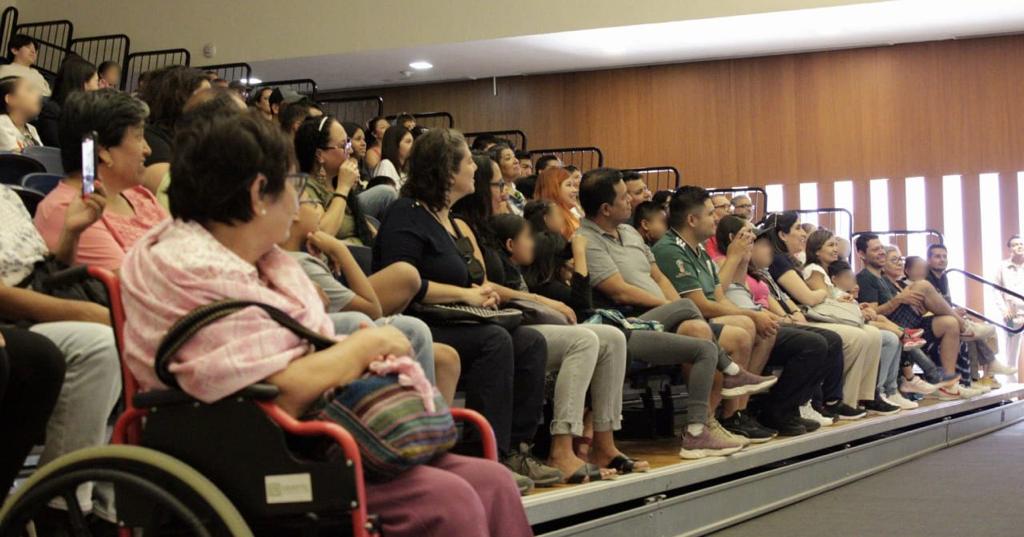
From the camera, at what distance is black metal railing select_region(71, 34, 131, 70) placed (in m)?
12.8

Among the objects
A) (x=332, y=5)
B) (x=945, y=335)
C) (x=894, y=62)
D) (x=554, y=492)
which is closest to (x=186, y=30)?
(x=332, y=5)

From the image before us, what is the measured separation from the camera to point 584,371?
404 cm

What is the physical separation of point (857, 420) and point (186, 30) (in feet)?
29.8

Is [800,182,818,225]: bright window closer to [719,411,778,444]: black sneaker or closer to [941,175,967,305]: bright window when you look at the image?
[941,175,967,305]: bright window

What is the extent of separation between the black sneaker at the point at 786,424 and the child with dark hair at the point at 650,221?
1.02m

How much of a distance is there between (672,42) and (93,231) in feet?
33.8

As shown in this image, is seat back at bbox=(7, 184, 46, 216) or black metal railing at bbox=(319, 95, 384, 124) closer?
seat back at bbox=(7, 184, 46, 216)

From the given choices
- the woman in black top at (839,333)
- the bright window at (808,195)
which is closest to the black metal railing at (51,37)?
the bright window at (808,195)

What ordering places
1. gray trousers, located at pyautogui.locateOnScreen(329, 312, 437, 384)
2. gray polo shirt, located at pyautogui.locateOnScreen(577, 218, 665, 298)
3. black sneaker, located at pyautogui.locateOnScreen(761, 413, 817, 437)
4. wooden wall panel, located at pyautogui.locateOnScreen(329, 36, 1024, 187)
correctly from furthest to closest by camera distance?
wooden wall panel, located at pyautogui.locateOnScreen(329, 36, 1024, 187) → black sneaker, located at pyautogui.locateOnScreen(761, 413, 817, 437) → gray polo shirt, located at pyautogui.locateOnScreen(577, 218, 665, 298) → gray trousers, located at pyautogui.locateOnScreen(329, 312, 437, 384)

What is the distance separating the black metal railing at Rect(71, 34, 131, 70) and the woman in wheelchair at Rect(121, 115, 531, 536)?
37.7 ft

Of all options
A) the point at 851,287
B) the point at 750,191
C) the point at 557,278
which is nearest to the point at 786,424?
the point at 557,278

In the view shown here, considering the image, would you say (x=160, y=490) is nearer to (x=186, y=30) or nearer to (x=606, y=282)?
(x=606, y=282)

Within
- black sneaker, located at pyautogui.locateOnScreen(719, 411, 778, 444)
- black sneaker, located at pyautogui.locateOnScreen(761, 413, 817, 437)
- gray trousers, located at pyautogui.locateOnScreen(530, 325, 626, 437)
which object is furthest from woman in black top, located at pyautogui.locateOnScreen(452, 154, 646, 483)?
black sneaker, located at pyautogui.locateOnScreen(761, 413, 817, 437)

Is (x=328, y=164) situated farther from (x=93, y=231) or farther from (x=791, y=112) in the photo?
(x=791, y=112)
